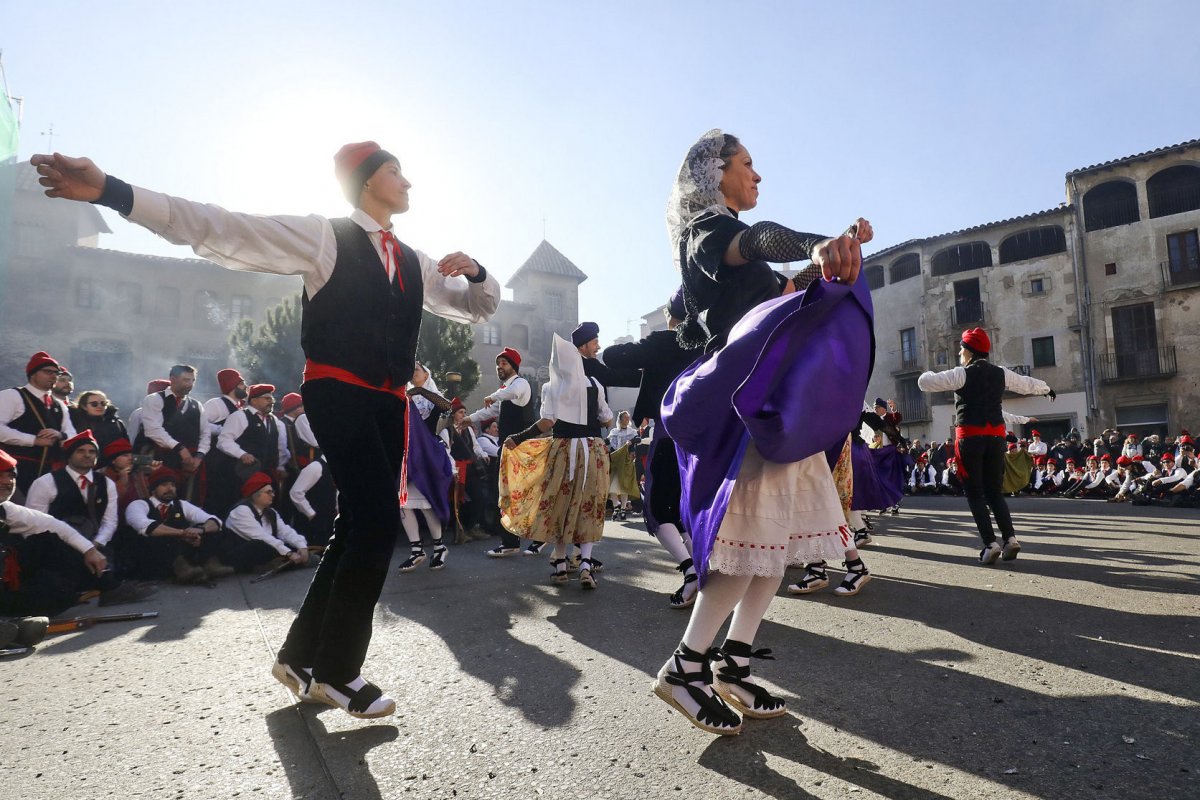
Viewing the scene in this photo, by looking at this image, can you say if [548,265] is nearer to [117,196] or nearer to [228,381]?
[228,381]

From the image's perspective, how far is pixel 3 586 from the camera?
4.58 metres

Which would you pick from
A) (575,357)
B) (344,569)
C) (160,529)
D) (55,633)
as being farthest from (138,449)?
(344,569)

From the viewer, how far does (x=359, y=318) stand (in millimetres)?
2486

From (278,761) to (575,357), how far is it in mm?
3776

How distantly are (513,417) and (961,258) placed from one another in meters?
33.1

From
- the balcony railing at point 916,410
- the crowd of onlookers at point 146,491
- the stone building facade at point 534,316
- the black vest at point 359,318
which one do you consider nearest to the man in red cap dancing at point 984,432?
the black vest at point 359,318

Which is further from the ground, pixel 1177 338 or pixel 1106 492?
pixel 1177 338

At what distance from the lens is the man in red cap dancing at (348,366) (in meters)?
2.31

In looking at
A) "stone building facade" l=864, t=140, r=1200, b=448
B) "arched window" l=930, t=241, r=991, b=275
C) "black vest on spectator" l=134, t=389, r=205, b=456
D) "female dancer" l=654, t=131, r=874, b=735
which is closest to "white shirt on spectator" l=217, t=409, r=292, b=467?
"black vest on spectator" l=134, t=389, r=205, b=456

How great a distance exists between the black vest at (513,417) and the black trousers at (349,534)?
4.33 meters

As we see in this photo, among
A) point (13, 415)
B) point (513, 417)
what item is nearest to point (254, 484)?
point (13, 415)

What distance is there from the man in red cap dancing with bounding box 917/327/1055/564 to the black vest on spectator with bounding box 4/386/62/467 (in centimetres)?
758

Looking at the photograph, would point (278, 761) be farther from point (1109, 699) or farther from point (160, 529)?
point (160, 529)

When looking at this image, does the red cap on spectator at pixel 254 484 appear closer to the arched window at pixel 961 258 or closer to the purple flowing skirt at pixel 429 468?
the purple flowing skirt at pixel 429 468
